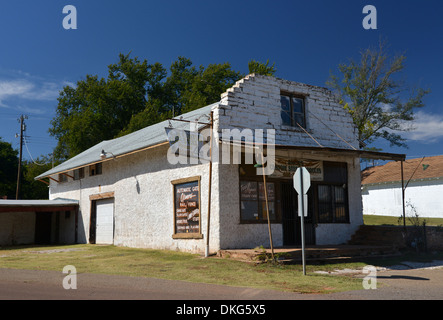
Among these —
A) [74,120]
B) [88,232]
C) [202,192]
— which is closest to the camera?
[202,192]

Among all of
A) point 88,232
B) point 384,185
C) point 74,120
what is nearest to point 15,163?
point 74,120

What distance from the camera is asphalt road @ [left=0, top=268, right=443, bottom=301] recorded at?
23.2ft

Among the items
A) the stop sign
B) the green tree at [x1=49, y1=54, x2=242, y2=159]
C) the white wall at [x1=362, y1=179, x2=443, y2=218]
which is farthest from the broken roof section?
the stop sign

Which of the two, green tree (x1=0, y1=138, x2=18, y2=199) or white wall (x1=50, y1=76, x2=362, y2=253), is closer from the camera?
white wall (x1=50, y1=76, x2=362, y2=253)

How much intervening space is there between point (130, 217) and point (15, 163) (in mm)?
35370

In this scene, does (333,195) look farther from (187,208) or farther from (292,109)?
(187,208)

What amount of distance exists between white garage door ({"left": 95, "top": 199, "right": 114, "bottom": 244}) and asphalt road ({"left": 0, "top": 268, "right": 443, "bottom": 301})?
31.4 feet

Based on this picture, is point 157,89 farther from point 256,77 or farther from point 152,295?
point 152,295

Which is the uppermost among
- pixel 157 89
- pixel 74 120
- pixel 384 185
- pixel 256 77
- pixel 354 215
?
pixel 157 89

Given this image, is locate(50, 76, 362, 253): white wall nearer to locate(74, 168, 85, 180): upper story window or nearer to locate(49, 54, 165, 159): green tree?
locate(74, 168, 85, 180): upper story window

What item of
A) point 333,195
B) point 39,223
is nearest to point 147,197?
point 333,195

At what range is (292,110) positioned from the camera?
52.6 feet

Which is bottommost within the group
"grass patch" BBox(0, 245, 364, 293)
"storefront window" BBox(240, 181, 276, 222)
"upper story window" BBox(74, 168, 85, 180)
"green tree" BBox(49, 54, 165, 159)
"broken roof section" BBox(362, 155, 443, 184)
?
"grass patch" BBox(0, 245, 364, 293)
